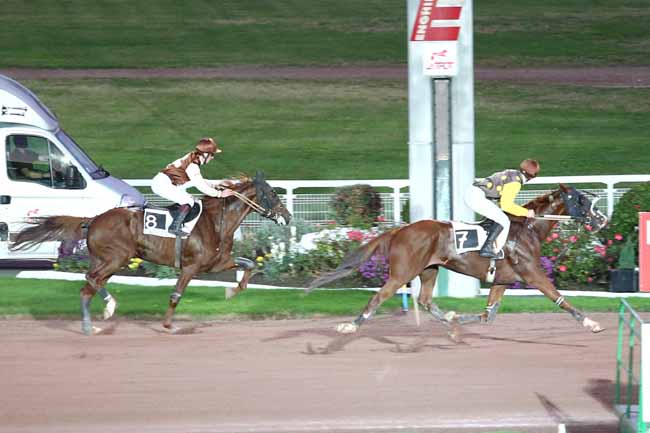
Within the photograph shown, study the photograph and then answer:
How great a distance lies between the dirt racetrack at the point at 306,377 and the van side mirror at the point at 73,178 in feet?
10.3

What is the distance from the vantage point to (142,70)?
104ft

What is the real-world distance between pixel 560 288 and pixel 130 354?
5.91 meters

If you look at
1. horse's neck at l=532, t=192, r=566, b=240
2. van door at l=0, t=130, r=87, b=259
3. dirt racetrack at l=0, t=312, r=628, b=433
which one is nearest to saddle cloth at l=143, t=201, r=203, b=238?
dirt racetrack at l=0, t=312, r=628, b=433

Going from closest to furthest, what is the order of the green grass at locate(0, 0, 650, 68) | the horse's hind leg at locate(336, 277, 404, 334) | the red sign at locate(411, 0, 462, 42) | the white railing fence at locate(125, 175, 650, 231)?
the horse's hind leg at locate(336, 277, 404, 334) < the red sign at locate(411, 0, 462, 42) < the white railing fence at locate(125, 175, 650, 231) < the green grass at locate(0, 0, 650, 68)

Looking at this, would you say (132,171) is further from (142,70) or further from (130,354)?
(130,354)

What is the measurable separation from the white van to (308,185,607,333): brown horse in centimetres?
525

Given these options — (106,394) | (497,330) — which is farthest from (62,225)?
(497,330)

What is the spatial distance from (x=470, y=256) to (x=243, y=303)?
3.21 m

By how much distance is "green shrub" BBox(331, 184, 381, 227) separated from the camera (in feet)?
51.8

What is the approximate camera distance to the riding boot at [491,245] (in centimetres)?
1141

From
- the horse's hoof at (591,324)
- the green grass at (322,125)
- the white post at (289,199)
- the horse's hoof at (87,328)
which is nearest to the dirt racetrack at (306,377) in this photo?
the horse's hoof at (87,328)

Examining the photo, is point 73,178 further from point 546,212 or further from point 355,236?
point 546,212

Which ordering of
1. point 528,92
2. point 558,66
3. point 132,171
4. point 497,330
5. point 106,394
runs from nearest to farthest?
point 106,394
point 497,330
point 132,171
point 528,92
point 558,66

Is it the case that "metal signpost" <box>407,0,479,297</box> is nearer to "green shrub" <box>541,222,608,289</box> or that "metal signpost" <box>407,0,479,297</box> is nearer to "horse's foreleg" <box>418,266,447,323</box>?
"green shrub" <box>541,222,608,289</box>
